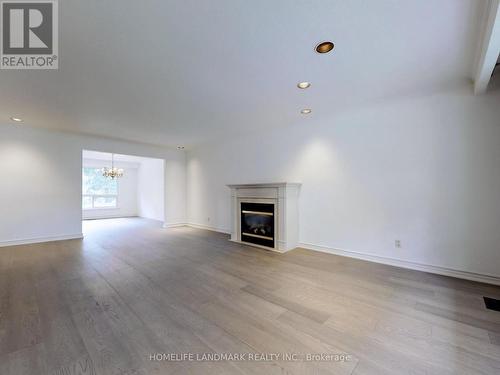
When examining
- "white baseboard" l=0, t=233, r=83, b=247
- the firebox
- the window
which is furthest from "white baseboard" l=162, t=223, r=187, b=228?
the window

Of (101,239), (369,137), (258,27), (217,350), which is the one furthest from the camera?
(101,239)

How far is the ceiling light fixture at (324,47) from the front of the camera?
6.74 ft

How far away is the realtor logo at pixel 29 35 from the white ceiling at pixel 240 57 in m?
0.09

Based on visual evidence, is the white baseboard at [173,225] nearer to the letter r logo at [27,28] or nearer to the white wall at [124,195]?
the white wall at [124,195]

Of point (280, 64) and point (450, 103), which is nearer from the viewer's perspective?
Result: point (280, 64)

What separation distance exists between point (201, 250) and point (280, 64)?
3469 mm

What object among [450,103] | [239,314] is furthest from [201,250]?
[450,103]

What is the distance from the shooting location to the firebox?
174 inches

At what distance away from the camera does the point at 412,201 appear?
10.4ft

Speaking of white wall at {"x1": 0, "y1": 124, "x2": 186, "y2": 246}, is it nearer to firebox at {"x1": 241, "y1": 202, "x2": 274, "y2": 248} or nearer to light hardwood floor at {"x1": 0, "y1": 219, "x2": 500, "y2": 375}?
light hardwood floor at {"x1": 0, "y1": 219, "x2": 500, "y2": 375}

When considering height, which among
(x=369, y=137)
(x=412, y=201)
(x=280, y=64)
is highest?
(x=280, y=64)

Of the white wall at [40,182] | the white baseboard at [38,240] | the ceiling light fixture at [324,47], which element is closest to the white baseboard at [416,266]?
the ceiling light fixture at [324,47]

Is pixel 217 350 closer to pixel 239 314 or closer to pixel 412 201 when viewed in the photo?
pixel 239 314

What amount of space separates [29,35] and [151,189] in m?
8.01
